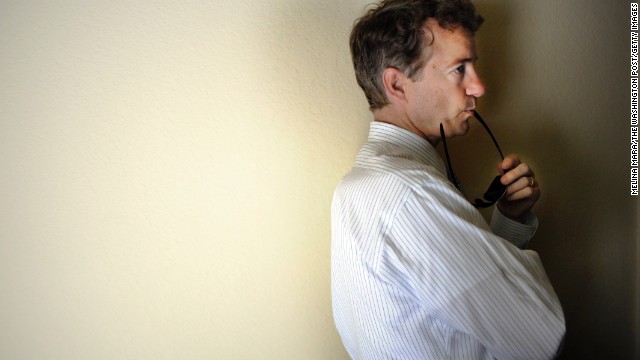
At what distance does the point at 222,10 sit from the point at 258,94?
0.68 feet

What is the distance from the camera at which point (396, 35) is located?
3.05 feet

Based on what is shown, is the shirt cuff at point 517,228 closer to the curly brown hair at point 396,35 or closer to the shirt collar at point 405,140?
the shirt collar at point 405,140

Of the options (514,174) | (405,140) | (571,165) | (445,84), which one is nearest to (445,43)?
(445,84)

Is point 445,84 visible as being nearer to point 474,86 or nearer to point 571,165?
point 474,86

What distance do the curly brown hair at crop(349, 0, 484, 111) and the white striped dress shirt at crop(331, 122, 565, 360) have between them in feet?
0.80

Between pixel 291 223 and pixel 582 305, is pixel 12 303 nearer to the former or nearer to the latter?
pixel 291 223

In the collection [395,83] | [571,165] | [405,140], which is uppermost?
[395,83]

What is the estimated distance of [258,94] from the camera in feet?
3.43

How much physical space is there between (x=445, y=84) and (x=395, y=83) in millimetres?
105

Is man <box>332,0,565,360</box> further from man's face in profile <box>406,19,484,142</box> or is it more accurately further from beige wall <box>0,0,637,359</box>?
beige wall <box>0,0,637,359</box>

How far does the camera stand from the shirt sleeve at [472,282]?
731mm

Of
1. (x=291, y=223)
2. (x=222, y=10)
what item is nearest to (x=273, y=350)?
(x=291, y=223)

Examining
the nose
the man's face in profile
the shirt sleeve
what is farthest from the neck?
the shirt sleeve

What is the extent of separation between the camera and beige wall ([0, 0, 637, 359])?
3.12ft
